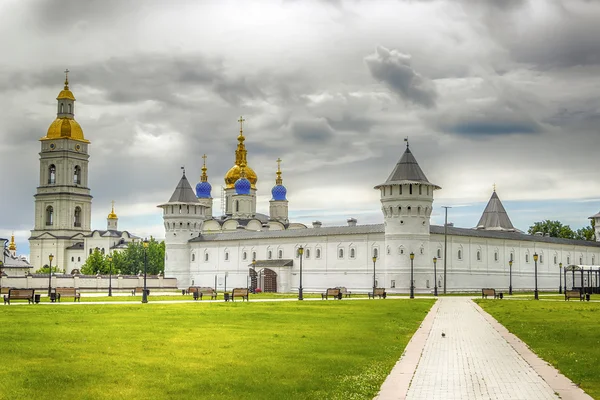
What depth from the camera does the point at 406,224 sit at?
71.9 m

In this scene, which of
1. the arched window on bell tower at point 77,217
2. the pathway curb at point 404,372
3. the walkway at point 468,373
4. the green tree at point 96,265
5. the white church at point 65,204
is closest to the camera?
the pathway curb at point 404,372

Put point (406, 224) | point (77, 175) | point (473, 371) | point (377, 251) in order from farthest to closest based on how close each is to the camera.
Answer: point (77, 175) < point (377, 251) < point (406, 224) < point (473, 371)

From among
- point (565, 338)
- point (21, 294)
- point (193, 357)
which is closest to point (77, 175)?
point (21, 294)

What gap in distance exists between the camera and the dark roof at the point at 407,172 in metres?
72.6

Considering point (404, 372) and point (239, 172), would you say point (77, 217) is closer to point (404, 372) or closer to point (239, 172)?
point (239, 172)

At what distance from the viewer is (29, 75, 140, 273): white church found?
131625mm

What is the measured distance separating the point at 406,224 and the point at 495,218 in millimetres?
34537

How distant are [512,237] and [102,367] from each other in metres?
72.6

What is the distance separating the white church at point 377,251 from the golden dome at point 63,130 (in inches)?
1728

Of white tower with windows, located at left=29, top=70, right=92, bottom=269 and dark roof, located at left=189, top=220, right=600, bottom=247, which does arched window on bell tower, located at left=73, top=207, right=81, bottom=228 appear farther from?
dark roof, located at left=189, top=220, right=600, bottom=247

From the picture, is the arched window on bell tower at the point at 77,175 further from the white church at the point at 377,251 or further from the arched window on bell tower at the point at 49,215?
the white church at the point at 377,251

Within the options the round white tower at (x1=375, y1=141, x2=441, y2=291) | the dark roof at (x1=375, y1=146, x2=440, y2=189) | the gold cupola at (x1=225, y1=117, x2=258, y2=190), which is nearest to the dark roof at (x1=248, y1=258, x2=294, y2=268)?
the round white tower at (x1=375, y1=141, x2=441, y2=291)

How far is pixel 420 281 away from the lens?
71.7 m

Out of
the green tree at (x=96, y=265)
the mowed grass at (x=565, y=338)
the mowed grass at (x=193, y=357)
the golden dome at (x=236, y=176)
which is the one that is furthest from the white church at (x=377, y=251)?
the mowed grass at (x=193, y=357)
